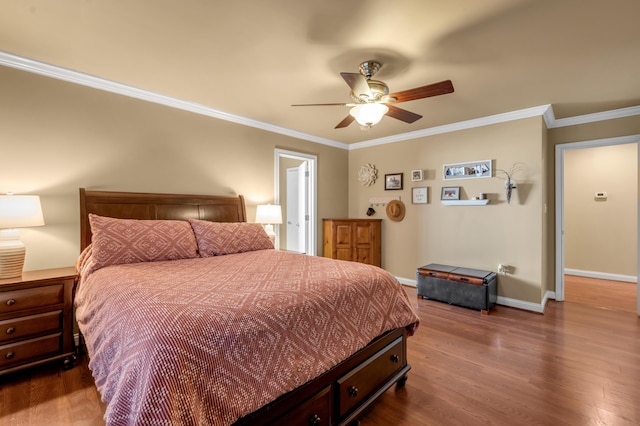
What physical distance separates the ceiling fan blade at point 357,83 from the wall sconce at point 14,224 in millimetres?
2529

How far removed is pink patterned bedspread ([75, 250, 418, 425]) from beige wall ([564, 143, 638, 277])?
17.2 ft

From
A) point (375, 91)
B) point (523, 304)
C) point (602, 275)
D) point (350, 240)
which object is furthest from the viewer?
point (602, 275)

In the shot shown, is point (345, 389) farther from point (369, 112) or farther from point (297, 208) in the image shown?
point (297, 208)

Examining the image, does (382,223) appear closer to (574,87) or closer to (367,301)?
(574,87)

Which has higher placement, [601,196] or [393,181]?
[393,181]

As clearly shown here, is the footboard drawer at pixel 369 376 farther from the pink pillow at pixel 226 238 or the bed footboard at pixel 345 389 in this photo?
the pink pillow at pixel 226 238

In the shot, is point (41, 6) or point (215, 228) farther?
point (215, 228)

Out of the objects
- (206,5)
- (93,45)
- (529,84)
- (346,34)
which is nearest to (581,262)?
(529,84)

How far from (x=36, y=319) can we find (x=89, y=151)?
59.6 inches

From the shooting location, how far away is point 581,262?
219 inches

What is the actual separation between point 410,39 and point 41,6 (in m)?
2.40

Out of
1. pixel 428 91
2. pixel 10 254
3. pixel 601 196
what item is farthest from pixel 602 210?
pixel 10 254

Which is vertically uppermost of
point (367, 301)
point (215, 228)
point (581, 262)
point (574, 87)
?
point (574, 87)

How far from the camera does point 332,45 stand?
2244mm
